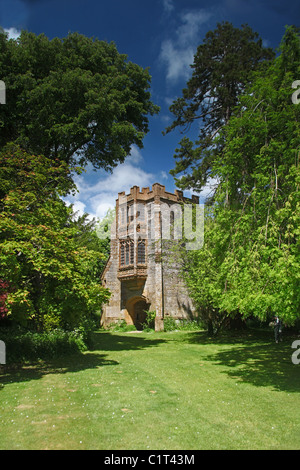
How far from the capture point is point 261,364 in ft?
36.9

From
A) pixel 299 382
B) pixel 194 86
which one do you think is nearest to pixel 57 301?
pixel 299 382

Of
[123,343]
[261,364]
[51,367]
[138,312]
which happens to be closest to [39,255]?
[51,367]

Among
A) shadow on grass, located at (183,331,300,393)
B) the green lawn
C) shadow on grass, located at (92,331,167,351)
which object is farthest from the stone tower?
the green lawn

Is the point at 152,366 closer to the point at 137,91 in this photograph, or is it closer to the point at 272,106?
the point at 272,106

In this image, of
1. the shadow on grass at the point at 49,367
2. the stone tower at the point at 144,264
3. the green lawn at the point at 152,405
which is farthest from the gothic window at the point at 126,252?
the green lawn at the point at 152,405

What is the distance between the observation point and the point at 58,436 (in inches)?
188

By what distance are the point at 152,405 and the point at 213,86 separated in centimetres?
2035

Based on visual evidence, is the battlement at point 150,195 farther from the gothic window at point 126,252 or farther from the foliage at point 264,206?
the foliage at point 264,206

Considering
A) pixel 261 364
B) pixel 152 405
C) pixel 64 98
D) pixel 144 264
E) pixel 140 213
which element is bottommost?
pixel 261 364

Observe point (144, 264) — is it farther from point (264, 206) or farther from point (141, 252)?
point (264, 206)

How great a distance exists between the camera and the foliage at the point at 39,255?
934 cm

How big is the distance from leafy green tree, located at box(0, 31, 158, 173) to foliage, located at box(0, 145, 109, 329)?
4.68m

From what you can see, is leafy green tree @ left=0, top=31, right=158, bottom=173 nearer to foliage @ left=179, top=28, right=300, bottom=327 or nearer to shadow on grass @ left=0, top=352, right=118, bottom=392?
foliage @ left=179, top=28, right=300, bottom=327

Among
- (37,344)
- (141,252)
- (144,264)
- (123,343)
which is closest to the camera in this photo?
(37,344)
